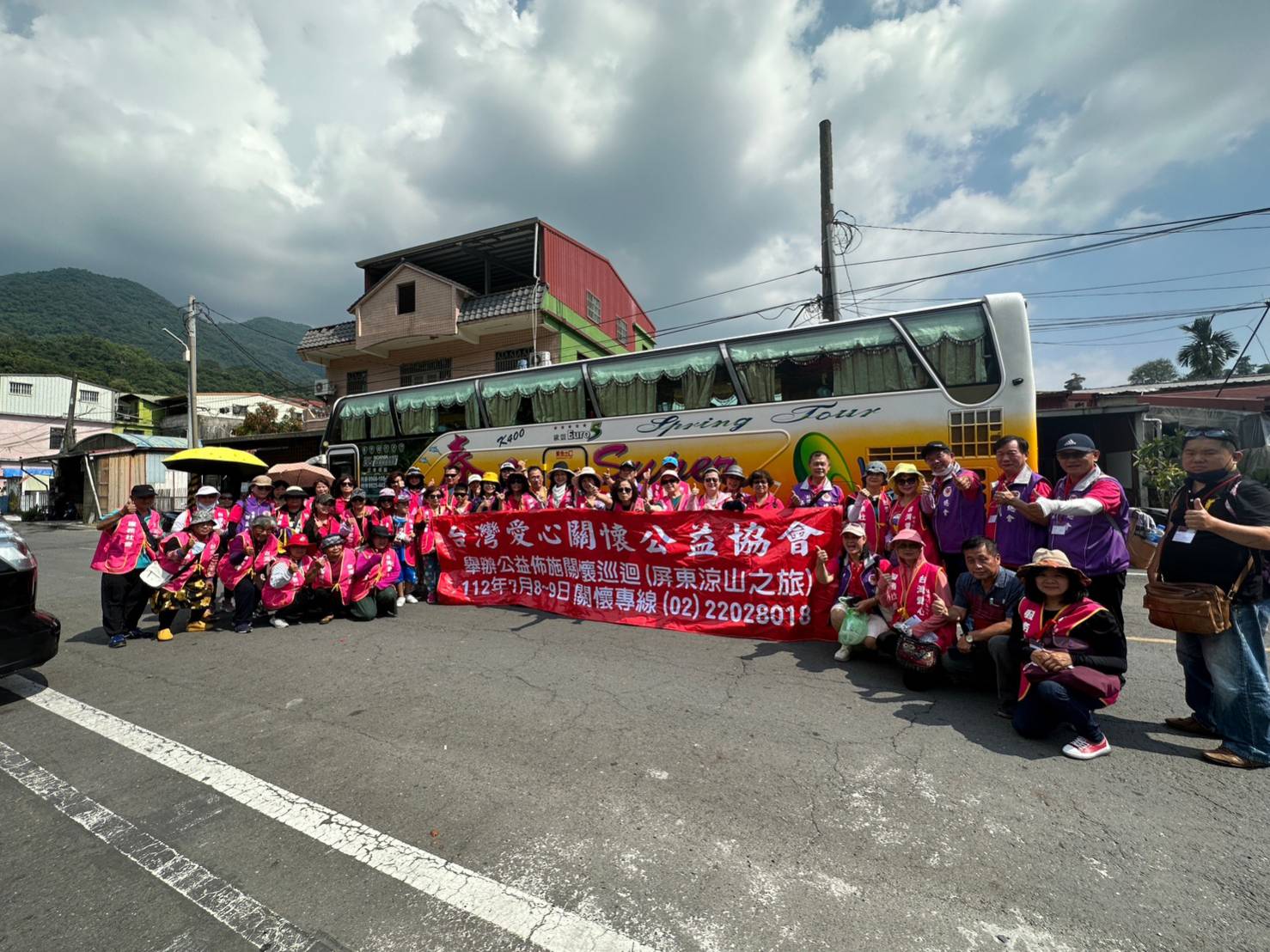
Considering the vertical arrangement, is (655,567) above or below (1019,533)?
below

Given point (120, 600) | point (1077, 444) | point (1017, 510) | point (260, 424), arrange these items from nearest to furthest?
1. point (1077, 444)
2. point (1017, 510)
3. point (120, 600)
4. point (260, 424)

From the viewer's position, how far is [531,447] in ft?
32.1

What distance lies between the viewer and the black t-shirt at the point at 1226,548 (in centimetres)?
300

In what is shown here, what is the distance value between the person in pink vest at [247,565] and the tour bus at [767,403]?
424 centimetres

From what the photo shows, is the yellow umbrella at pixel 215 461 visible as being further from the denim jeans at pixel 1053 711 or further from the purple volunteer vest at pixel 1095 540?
the purple volunteer vest at pixel 1095 540

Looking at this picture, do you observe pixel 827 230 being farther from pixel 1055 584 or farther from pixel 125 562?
pixel 125 562

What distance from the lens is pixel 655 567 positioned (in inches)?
237

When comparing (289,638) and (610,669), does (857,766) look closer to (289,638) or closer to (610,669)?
(610,669)

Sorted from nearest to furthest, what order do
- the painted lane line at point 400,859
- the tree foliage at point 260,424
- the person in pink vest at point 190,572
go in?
the painted lane line at point 400,859
the person in pink vest at point 190,572
the tree foliage at point 260,424

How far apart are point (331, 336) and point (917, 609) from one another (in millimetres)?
25267

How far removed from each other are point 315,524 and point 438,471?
407 centimetres

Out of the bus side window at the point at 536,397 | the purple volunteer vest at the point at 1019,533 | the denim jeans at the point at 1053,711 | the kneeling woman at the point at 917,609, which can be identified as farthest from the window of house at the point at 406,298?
the denim jeans at the point at 1053,711

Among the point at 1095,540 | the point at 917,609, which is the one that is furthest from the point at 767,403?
the point at 1095,540

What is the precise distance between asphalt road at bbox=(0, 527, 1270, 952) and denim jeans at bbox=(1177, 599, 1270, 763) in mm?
187
